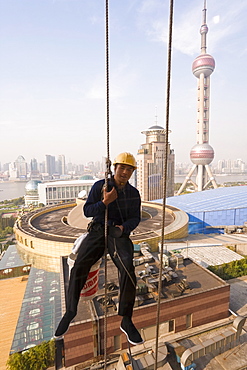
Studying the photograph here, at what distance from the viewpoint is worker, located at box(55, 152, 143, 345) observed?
152 inches

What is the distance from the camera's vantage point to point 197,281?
45.1 ft

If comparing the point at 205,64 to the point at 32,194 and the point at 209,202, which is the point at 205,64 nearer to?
the point at 209,202

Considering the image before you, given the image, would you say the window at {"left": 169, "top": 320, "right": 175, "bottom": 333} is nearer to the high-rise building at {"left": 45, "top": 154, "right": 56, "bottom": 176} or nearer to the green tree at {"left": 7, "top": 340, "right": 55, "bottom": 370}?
the green tree at {"left": 7, "top": 340, "right": 55, "bottom": 370}

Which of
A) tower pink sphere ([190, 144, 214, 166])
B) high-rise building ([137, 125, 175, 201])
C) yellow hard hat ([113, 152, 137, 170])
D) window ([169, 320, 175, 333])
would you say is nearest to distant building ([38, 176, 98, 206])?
high-rise building ([137, 125, 175, 201])

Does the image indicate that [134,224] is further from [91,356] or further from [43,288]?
[43,288]

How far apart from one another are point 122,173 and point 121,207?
2.32 ft

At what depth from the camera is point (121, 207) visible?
4.09 meters

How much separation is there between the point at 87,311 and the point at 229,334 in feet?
23.0

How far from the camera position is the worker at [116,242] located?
3871 millimetres

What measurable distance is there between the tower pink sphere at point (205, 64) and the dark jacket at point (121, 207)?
91.4 metres

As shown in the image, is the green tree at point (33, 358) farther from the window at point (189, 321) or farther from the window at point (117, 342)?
the window at point (189, 321)

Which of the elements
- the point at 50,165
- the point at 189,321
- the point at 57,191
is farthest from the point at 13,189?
the point at 189,321

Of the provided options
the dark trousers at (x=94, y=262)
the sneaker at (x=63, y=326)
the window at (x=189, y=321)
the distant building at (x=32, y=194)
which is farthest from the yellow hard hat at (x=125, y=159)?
the distant building at (x=32, y=194)

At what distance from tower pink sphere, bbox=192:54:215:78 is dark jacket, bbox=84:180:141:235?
9136 centimetres
